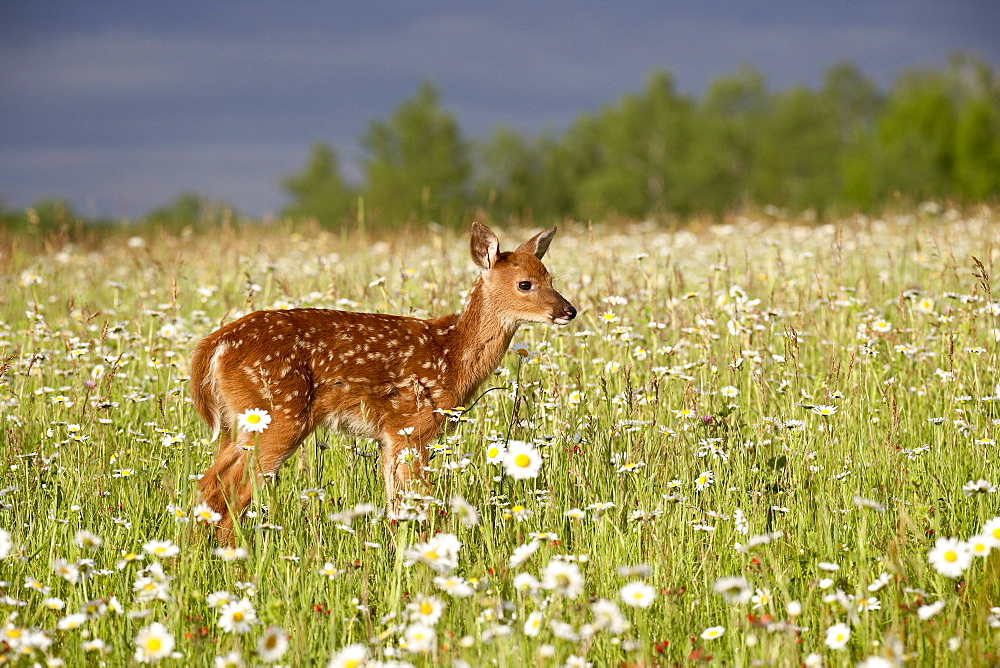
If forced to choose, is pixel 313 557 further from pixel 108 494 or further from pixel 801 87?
pixel 801 87

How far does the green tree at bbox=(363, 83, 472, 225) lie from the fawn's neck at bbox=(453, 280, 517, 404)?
43940mm

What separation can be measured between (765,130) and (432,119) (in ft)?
76.3

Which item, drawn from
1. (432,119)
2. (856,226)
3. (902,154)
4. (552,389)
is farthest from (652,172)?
(552,389)

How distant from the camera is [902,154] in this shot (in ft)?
137

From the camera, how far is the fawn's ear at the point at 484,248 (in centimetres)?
551

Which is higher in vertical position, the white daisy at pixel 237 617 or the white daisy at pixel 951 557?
the white daisy at pixel 951 557

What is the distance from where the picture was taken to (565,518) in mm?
4027

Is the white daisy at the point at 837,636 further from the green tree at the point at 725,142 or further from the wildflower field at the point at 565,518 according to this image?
the green tree at the point at 725,142

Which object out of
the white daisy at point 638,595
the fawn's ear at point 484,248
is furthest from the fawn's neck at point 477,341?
the white daisy at point 638,595

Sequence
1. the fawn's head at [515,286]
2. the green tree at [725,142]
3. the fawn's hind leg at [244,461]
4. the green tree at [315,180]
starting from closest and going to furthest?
the fawn's hind leg at [244,461] < the fawn's head at [515,286] < the green tree at [725,142] < the green tree at [315,180]

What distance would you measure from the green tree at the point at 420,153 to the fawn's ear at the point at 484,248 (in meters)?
43.8

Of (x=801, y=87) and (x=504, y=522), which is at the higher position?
(x=801, y=87)

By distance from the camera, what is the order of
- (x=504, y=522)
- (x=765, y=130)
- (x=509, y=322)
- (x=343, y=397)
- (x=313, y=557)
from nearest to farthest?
(x=313, y=557)
(x=504, y=522)
(x=343, y=397)
(x=509, y=322)
(x=765, y=130)

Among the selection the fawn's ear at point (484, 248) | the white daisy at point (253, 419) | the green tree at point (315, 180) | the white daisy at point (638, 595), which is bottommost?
the white daisy at point (638, 595)
